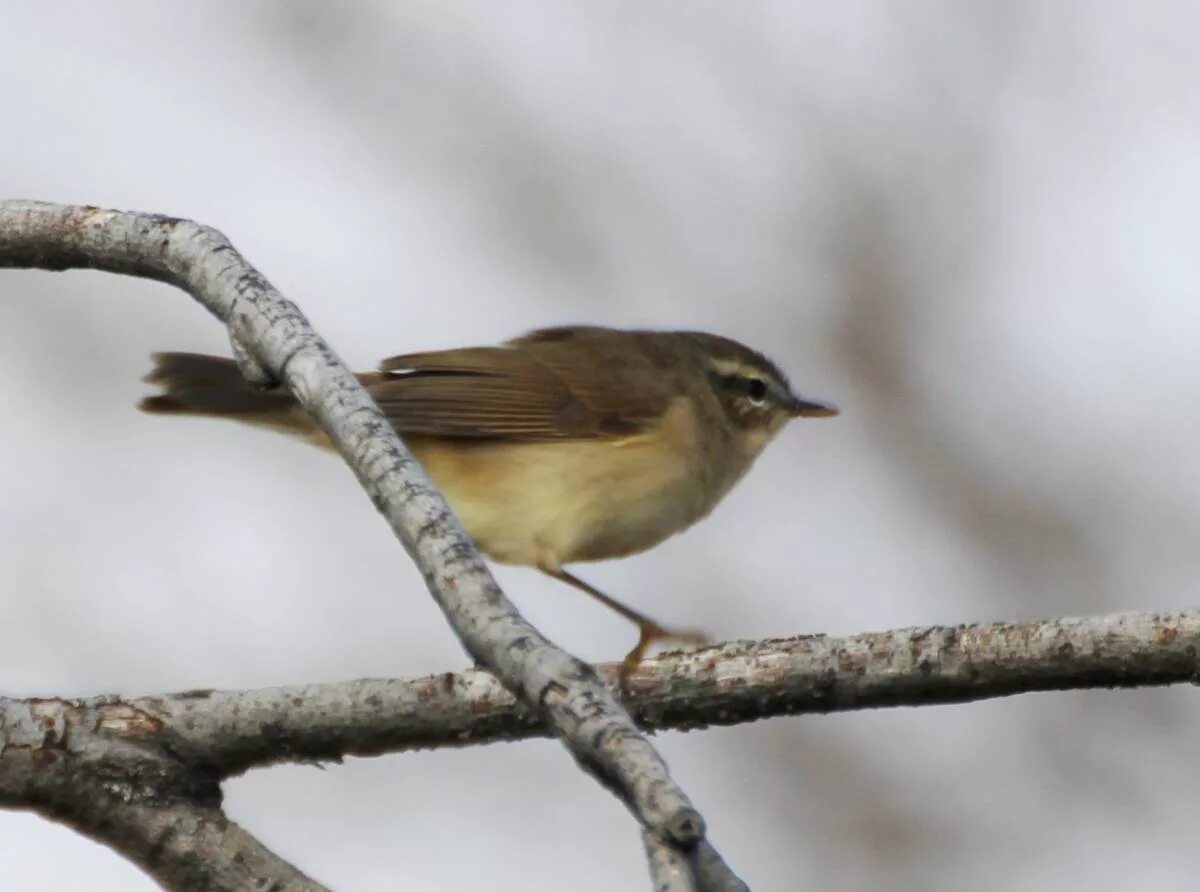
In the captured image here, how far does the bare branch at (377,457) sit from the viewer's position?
165 cm

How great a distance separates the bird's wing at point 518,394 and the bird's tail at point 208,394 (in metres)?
0.48

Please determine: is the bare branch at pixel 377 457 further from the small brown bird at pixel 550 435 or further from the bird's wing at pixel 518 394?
the bird's wing at pixel 518 394

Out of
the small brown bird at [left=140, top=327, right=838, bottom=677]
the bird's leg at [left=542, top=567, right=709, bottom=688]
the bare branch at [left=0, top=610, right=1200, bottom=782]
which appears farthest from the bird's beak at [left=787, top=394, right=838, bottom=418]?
the bare branch at [left=0, top=610, right=1200, bottom=782]

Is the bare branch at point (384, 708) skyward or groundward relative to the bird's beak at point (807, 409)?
groundward

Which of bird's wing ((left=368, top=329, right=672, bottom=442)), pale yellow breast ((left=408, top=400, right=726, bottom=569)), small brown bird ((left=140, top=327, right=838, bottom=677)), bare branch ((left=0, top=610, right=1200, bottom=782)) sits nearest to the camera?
bare branch ((left=0, top=610, right=1200, bottom=782))

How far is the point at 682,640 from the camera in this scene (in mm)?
4867

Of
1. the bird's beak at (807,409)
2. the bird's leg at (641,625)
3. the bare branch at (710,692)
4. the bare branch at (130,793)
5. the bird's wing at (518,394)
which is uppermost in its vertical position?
the bird's beak at (807,409)

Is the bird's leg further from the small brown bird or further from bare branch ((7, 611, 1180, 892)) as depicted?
bare branch ((7, 611, 1180, 892))

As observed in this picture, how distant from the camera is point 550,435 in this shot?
5242 mm

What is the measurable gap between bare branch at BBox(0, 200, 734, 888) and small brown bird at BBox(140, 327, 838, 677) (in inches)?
61.3

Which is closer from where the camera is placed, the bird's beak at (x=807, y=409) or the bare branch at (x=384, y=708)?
the bare branch at (x=384, y=708)

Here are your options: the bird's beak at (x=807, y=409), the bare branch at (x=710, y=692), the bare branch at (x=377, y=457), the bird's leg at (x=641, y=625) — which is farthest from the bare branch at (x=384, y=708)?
the bird's beak at (x=807, y=409)

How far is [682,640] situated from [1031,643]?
2354mm

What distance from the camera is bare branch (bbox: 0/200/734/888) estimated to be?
1647 millimetres
